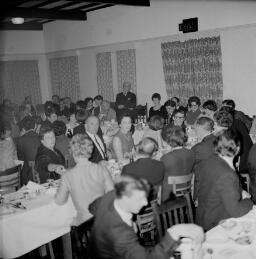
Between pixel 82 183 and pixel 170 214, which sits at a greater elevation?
pixel 82 183

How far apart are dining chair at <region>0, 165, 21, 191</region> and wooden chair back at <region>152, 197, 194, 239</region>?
7.35ft

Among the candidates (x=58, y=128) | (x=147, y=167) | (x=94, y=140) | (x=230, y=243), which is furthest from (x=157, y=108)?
(x=230, y=243)

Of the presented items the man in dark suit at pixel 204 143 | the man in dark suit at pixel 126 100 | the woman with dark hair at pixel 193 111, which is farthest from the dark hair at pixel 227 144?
A: the man in dark suit at pixel 126 100

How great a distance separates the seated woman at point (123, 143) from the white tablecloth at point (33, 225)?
55.8 inches

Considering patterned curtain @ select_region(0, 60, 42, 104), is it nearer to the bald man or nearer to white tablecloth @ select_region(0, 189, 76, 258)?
white tablecloth @ select_region(0, 189, 76, 258)

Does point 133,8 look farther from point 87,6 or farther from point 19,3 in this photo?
point 19,3

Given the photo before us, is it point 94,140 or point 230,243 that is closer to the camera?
point 230,243

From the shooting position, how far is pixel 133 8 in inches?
418

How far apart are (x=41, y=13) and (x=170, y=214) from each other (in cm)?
899

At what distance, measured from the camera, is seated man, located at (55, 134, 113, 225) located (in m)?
3.49

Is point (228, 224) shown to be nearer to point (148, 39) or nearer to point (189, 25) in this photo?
point (189, 25)

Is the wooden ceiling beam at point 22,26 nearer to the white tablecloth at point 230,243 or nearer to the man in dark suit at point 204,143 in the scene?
the man in dark suit at point 204,143

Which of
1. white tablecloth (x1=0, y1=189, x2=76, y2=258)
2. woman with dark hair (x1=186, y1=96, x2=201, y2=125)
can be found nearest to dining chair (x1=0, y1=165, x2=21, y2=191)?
white tablecloth (x1=0, y1=189, x2=76, y2=258)

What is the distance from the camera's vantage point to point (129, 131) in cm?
611
